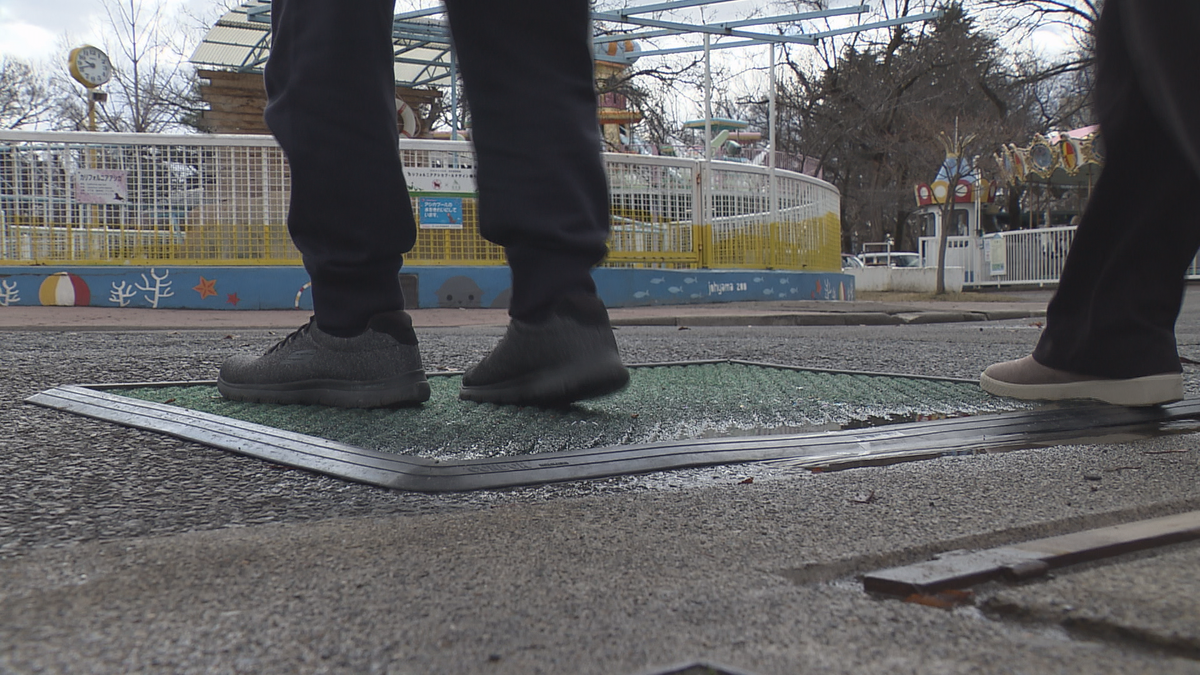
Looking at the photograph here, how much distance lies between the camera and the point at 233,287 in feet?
30.9

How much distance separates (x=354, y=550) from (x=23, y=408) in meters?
1.44

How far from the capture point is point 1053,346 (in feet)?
7.02

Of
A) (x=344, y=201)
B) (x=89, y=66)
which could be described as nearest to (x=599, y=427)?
(x=344, y=201)

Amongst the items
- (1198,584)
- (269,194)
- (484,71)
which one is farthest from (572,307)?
(269,194)

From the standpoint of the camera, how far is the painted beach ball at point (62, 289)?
9031 millimetres

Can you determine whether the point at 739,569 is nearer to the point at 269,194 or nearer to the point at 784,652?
the point at 784,652

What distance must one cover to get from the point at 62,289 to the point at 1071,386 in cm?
918

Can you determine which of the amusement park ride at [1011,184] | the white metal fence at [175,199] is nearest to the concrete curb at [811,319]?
the white metal fence at [175,199]

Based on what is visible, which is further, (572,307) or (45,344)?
(45,344)

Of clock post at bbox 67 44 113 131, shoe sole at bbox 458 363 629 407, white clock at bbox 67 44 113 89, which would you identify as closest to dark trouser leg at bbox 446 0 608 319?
shoe sole at bbox 458 363 629 407

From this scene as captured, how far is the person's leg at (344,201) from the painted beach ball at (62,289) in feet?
26.6

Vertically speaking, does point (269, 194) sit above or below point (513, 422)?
above

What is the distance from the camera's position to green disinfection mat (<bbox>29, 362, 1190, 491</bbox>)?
Result: 4.89ft

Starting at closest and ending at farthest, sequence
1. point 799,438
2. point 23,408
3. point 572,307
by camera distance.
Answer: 1. point 799,438
2. point 572,307
3. point 23,408
